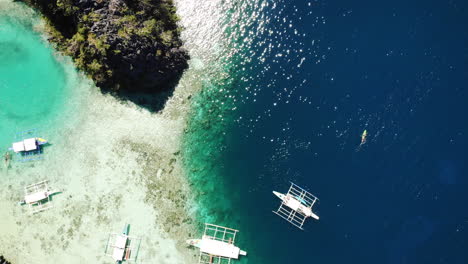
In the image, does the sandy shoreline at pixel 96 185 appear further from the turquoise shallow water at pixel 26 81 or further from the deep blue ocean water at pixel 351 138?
the deep blue ocean water at pixel 351 138

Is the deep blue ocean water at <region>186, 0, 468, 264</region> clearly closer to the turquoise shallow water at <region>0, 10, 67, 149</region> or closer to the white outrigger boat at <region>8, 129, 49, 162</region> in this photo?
the turquoise shallow water at <region>0, 10, 67, 149</region>

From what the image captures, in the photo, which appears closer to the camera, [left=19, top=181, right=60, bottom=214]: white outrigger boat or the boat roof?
the boat roof

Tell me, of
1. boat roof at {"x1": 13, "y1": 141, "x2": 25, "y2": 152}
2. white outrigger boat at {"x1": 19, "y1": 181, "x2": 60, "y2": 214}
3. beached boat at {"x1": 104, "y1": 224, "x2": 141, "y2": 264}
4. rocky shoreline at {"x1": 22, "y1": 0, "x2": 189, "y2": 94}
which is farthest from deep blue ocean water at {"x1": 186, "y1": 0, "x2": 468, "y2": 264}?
boat roof at {"x1": 13, "y1": 141, "x2": 25, "y2": 152}

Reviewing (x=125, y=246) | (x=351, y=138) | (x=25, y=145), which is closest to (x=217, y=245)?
(x=125, y=246)

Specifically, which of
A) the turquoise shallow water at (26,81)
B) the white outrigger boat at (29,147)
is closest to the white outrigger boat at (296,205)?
the white outrigger boat at (29,147)

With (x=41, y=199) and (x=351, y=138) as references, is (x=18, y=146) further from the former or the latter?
(x=351, y=138)

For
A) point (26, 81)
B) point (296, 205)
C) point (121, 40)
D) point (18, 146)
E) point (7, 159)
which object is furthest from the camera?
point (7, 159)
